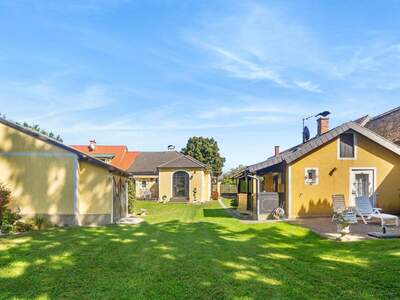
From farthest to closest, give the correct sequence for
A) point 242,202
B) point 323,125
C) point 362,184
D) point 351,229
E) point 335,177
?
point 242,202, point 323,125, point 362,184, point 335,177, point 351,229

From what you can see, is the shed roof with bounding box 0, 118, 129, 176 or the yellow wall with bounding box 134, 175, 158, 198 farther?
the yellow wall with bounding box 134, 175, 158, 198

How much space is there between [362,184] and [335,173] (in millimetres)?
1690

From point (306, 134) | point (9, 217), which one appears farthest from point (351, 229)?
point (9, 217)

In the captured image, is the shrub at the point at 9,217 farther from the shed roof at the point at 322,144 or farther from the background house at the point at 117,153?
the background house at the point at 117,153

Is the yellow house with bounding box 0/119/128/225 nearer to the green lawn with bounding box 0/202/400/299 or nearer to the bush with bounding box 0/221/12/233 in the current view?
the bush with bounding box 0/221/12/233

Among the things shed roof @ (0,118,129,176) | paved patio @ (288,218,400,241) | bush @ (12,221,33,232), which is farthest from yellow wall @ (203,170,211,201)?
bush @ (12,221,33,232)

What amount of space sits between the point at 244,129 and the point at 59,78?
16.0 meters

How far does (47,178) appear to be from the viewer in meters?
14.9

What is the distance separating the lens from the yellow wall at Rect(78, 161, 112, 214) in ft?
49.6

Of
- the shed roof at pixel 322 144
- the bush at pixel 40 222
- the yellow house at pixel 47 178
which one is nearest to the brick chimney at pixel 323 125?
the shed roof at pixel 322 144

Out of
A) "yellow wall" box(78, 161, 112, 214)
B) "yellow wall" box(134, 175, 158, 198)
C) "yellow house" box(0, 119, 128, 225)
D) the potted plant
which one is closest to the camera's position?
the potted plant

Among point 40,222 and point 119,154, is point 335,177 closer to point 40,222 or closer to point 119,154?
point 40,222

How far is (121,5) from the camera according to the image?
1270 cm

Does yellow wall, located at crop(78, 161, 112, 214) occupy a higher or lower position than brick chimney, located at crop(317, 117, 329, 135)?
lower
